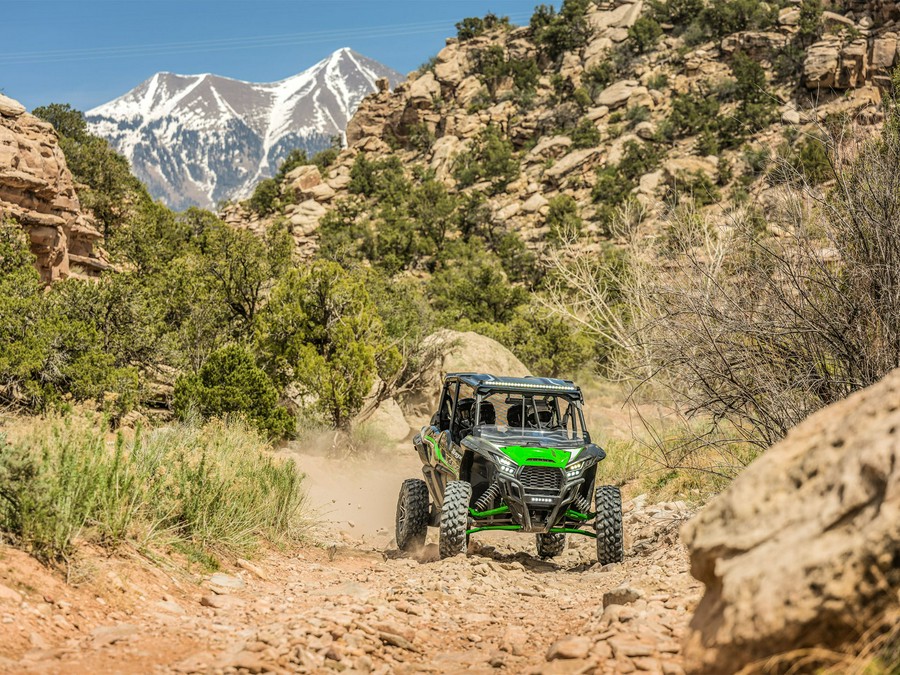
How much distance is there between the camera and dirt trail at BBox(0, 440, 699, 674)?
3.91m

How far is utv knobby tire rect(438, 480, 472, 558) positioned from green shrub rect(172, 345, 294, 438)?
30.6 ft

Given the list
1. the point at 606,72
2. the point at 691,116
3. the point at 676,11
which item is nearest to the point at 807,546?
the point at 691,116

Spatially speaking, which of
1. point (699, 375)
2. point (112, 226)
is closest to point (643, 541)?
point (699, 375)

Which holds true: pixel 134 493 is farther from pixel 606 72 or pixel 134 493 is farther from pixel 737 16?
pixel 737 16

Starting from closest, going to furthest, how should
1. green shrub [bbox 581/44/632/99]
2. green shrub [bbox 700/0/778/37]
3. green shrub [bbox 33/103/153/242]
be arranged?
green shrub [bbox 33/103/153/242] → green shrub [bbox 700/0/778/37] → green shrub [bbox 581/44/632/99]

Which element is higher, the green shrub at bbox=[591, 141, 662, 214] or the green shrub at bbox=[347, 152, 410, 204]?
the green shrub at bbox=[347, 152, 410, 204]

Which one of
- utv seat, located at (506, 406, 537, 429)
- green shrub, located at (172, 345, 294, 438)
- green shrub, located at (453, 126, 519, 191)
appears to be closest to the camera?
utv seat, located at (506, 406, 537, 429)

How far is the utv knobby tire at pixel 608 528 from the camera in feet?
26.5

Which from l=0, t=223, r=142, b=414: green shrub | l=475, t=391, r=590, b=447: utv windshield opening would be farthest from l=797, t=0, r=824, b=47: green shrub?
l=475, t=391, r=590, b=447: utv windshield opening

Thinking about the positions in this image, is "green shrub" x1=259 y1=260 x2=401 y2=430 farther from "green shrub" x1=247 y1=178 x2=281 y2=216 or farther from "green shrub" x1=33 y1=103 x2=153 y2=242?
"green shrub" x1=247 y1=178 x2=281 y2=216

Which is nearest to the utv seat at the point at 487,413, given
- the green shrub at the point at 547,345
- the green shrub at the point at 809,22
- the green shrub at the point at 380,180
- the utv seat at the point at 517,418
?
the utv seat at the point at 517,418

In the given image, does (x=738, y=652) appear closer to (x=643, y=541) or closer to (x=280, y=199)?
(x=643, y=541)

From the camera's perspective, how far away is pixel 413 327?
25406 mm

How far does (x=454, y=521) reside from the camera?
7.74 meters
